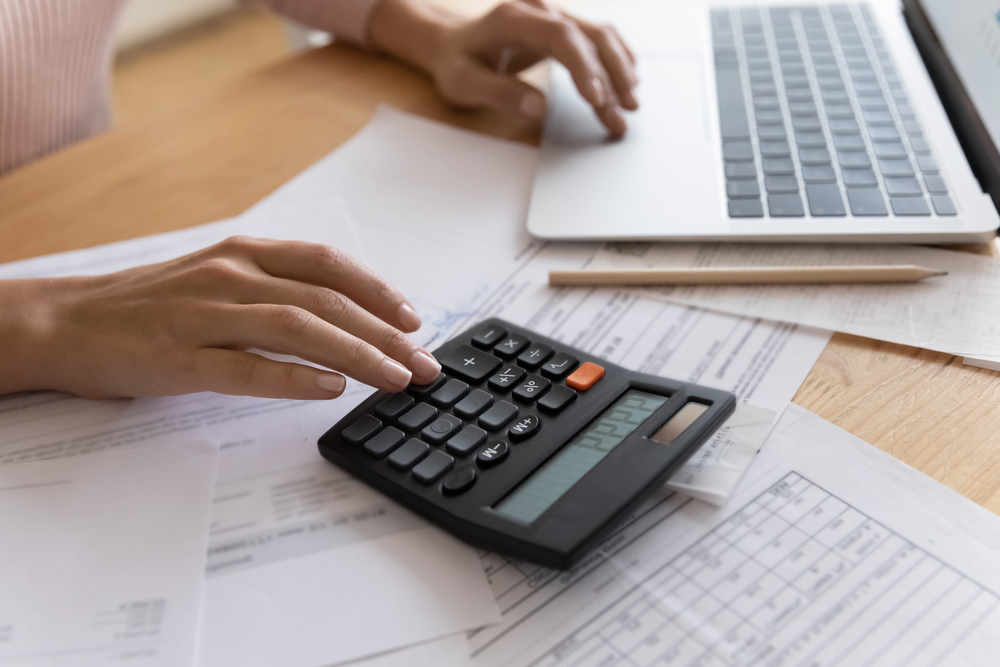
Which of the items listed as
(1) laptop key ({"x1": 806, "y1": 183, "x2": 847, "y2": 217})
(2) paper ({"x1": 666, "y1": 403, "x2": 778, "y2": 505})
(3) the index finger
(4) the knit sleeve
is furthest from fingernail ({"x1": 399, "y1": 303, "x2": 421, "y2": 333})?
(4) the knit sleeve

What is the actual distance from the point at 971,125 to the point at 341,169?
0.54 metres

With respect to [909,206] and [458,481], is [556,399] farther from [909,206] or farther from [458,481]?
[909,206]

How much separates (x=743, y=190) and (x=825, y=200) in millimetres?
61

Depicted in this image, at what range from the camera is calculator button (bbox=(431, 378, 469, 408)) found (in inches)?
16.9

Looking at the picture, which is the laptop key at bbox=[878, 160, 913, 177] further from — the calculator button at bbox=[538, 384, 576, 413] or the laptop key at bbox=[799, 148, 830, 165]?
the calculator button at bbox=[538, 384, 576, 413]

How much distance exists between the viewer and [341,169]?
0.70 meters

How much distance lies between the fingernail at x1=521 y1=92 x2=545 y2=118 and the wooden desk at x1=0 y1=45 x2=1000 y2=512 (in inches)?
1.0

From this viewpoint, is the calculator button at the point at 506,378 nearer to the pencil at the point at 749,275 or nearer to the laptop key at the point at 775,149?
the pencil at the point at 749,275

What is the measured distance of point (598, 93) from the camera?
0.68 meters

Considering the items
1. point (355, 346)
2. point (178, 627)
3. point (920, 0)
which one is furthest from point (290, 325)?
point (920, 0)

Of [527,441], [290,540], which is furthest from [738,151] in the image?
[290,540]

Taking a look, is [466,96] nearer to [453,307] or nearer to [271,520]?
[453,307]

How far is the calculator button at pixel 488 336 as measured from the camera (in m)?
0.47

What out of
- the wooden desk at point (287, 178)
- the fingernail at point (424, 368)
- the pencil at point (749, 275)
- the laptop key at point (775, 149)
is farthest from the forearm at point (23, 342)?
the laptop key at point (775, 149)
